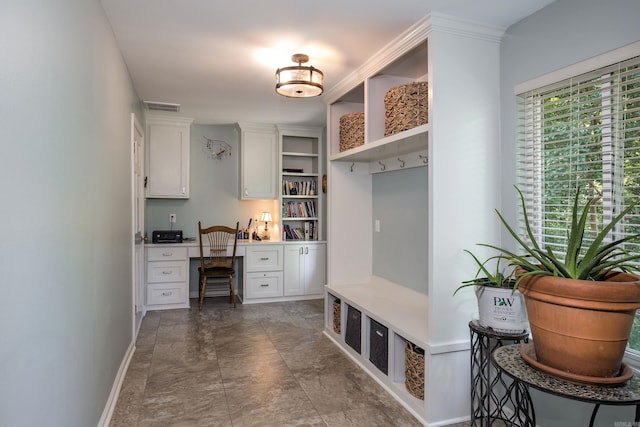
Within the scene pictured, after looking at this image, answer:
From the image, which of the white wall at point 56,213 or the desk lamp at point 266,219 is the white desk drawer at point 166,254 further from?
the white wall at point 56,213

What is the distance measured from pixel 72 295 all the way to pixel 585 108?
255 cm

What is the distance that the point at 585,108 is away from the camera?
202 cm

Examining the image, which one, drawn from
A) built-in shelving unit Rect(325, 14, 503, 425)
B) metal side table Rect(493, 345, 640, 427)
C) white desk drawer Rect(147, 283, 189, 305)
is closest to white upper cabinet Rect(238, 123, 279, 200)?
white desk drawer Rect(147, 283, 189, 305)

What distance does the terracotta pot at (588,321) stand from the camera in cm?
131

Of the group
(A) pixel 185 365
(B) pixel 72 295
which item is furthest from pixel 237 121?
(B) pixel 72 295

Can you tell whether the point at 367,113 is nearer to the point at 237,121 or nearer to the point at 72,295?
the point at 72,295

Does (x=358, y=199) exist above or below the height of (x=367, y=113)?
below

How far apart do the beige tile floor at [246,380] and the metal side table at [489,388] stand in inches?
16.4

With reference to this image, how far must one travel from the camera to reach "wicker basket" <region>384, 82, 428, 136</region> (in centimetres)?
254

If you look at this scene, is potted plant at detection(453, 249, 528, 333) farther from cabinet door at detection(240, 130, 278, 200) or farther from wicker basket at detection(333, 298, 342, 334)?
cabinet door at detection(240, 130, 278, 200)

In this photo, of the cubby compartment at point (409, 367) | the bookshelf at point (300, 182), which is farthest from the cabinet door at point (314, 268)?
the cubby compartment at point (409, 367)

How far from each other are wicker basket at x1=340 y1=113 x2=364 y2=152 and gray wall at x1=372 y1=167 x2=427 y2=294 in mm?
458

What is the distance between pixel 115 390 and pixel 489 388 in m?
2.29

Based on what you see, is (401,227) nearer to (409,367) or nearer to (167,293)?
(409,367)
